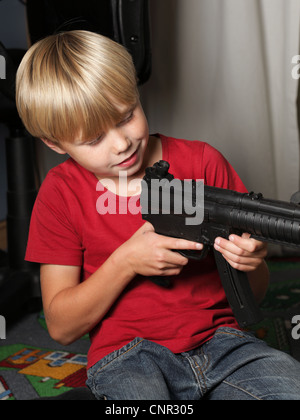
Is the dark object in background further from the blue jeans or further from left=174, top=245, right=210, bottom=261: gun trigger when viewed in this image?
the blue jeans

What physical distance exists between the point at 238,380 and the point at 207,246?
0.21 m

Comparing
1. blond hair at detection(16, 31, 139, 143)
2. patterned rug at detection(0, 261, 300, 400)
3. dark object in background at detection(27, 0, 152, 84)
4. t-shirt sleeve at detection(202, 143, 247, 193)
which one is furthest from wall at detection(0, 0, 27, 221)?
t-shirt sleeve at detection(202, 143, 247, 193)

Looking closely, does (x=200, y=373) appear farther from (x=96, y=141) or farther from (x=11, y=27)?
(x=11, y=27)

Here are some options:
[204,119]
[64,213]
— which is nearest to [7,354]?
[64,213]

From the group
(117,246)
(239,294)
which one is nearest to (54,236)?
(117,246)

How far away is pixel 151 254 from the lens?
2.81 ft

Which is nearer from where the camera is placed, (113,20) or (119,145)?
(119,145)

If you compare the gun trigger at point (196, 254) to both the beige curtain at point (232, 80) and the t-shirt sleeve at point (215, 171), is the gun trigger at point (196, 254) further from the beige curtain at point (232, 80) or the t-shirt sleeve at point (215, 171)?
the beige curtain at point (232, 80)

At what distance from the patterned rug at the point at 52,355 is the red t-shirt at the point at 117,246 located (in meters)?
0.27

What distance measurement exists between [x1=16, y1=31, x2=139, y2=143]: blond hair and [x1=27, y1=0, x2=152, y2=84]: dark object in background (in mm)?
293

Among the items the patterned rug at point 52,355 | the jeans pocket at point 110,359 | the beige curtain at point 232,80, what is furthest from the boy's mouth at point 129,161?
the beige curtain at point 232,80

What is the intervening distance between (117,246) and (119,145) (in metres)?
0.19

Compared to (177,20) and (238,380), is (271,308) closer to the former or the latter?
(238,380)

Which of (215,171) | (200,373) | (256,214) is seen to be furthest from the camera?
(215,171)
